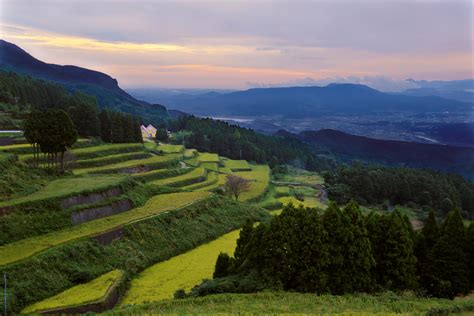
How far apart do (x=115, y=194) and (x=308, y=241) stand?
469 inches

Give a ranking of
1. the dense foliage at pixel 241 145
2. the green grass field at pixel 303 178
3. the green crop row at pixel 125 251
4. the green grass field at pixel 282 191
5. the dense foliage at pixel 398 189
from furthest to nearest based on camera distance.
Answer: the dense foliage at pixel 241 145 → the green grass field at pixel 303 178 → the dense foliage at pixel 398 189 → the green grass field at pixel 282 191 → the green crop row at pixel 125 251

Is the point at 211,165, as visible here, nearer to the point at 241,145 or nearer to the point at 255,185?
the point at 255,185

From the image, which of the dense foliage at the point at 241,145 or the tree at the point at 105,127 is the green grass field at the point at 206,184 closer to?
the tree at the point at 105,127

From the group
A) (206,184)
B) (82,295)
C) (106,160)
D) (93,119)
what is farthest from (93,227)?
(93,119)

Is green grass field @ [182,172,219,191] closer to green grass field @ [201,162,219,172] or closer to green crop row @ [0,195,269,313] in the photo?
green crop row @ [0,195,269,313]

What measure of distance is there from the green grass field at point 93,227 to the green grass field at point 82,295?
6.39 ft

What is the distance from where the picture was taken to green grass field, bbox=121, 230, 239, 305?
656 inches

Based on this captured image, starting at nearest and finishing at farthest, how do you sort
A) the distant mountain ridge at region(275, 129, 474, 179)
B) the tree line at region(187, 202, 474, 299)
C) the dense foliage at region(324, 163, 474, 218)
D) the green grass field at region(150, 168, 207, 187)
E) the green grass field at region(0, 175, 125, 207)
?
the tree line at region(187, 202, 474, 299), the green grass field at region(0, 175, 125, 207), the green grass field at region(150, 168, 207, 187), the dense foliage at region(324, 163, 474, 218), the distant mountain ridge at region(275, 129, 474, 179)

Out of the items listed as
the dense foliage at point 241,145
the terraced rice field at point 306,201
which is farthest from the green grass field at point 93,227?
the dense foliage at point 241,145

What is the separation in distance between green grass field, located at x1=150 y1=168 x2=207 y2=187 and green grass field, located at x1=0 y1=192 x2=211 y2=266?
325 centimetres

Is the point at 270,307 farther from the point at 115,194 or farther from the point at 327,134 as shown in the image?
the point at 327,134

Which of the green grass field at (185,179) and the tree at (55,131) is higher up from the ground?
the tree at (55,131)

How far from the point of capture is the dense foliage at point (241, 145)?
237 ft

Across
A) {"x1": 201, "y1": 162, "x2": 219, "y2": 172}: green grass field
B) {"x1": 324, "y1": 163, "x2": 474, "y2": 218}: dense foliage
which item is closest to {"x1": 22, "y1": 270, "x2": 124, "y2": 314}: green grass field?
{"x1": 201, "y1": 162, "x2": 219, "y2": 172}: green grass field
